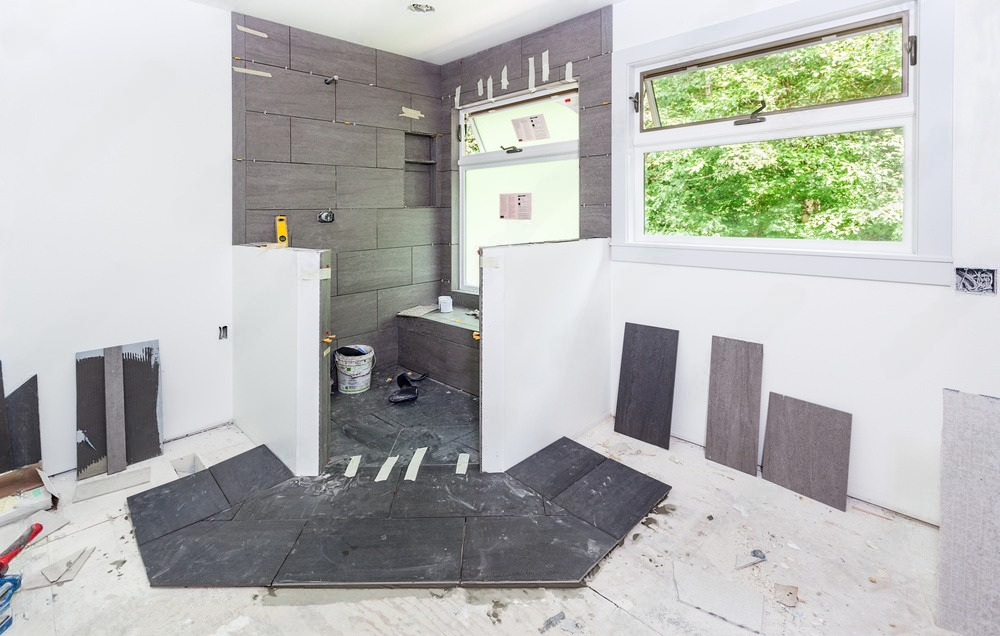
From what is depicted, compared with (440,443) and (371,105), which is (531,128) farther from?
(440,443)

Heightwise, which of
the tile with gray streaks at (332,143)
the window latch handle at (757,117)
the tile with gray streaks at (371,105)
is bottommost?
the window latch handle at (757,117)

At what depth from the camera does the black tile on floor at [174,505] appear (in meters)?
2.29

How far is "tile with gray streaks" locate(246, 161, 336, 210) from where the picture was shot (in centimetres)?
342

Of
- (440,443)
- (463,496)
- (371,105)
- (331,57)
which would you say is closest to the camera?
(463,496)

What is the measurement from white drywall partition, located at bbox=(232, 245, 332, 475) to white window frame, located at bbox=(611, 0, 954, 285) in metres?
2.03

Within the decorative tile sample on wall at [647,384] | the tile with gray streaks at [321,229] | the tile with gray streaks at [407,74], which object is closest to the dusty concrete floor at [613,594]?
the decorative tile sample on wall at [647,384]

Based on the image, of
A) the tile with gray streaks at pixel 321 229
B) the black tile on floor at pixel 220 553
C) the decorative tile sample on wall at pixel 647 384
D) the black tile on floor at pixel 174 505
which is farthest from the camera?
the tile with gray streaks at pixel 321 229

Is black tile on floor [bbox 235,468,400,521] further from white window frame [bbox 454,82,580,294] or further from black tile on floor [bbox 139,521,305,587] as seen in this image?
white window frame [bbox 454,82,580,294]

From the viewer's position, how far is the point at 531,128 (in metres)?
3.97

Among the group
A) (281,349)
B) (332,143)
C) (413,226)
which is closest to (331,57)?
(332,143)

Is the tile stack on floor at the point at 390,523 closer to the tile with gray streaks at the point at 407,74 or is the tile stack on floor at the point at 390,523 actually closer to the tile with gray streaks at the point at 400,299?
the tile with gray streaks at the point at 400,299

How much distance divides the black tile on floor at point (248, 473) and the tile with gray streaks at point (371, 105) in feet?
8.34

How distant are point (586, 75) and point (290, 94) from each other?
2.10 metres

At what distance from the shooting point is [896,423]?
7.86 ft
